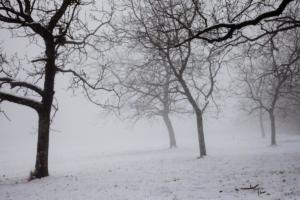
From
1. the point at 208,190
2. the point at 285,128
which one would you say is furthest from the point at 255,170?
the point at 285,128

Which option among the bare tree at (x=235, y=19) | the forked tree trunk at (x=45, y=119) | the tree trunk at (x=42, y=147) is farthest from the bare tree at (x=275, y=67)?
the tree trunk at (x=42, y=147)

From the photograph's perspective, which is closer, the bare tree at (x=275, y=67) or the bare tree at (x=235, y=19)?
the bare tree at (x=235, y=19)

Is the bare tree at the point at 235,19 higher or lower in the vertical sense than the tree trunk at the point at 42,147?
higher

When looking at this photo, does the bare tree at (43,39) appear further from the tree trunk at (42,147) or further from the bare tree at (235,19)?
the bare tree at (235,19)

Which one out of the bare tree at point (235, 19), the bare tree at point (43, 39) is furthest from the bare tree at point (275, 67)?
the bare tree at point (43, 39)

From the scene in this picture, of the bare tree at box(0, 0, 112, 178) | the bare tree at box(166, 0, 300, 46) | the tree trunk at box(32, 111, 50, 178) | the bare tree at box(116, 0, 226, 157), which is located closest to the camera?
the bare tree at box(166, 0, 300, 46)

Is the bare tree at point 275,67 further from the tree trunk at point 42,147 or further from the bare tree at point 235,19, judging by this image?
the tree trunk at point 42,147

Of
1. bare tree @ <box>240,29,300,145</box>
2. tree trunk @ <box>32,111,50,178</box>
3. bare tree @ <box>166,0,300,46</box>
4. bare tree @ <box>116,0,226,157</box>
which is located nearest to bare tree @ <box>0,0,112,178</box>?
tree trunk @ <box>32,111,50,178</box>

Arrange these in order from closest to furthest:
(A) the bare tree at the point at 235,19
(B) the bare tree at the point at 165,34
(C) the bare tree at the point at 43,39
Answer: (A) the bare tree at the point at 235,19 → (C) the bare tree at the point at 43,39 → (B) the bare tree at the point at 165,34

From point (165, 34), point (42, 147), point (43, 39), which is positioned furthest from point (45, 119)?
point (165, 34)

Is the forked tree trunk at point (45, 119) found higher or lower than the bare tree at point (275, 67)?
lower

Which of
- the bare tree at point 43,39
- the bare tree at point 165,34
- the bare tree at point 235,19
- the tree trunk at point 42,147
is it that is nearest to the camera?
the bare tree at point 235,19

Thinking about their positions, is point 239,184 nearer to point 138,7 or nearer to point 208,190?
point 208,190

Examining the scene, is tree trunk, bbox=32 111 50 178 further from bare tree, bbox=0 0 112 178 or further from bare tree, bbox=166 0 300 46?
bare tree, bbox=166 0 300 46
